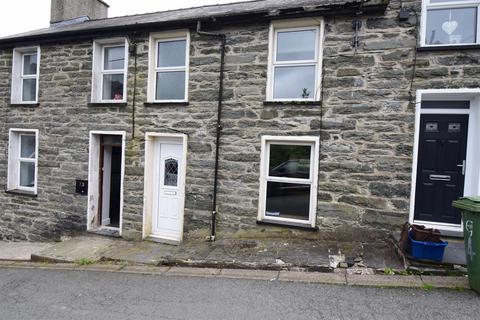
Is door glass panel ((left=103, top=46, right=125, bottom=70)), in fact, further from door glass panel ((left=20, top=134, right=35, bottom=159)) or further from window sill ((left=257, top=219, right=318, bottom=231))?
window sill ((left=257, top=219, right=318, bottom=231))

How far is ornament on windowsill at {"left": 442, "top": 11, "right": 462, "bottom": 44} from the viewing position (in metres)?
5.86

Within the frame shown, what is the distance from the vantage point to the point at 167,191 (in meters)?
7.88

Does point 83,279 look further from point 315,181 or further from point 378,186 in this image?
point 378,186

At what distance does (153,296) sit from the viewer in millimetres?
4645

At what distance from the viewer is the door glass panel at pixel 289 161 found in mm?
6703

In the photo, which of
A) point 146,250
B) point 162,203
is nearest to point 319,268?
point 146,250

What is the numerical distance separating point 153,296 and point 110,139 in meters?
5.01

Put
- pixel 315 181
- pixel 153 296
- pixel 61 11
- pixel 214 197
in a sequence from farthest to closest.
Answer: pixel 61 11 → pixel 214 197 → pixel 315 181 → pixel 153 296

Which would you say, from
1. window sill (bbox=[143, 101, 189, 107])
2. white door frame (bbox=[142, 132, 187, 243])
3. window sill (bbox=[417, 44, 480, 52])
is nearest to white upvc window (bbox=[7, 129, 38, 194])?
white door frame (bbox=[142, 132, 187, 243])

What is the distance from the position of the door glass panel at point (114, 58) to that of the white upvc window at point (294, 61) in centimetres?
381

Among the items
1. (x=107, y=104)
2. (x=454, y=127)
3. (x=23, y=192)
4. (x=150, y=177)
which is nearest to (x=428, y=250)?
(x=454, y=127)

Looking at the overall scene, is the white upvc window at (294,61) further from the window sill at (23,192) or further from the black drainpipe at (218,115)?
the window sill at (23,192)

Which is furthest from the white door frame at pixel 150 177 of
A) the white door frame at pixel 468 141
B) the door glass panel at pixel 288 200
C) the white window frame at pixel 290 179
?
the white door frame at pixel 468 141

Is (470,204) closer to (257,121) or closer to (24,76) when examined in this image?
(257,121)
